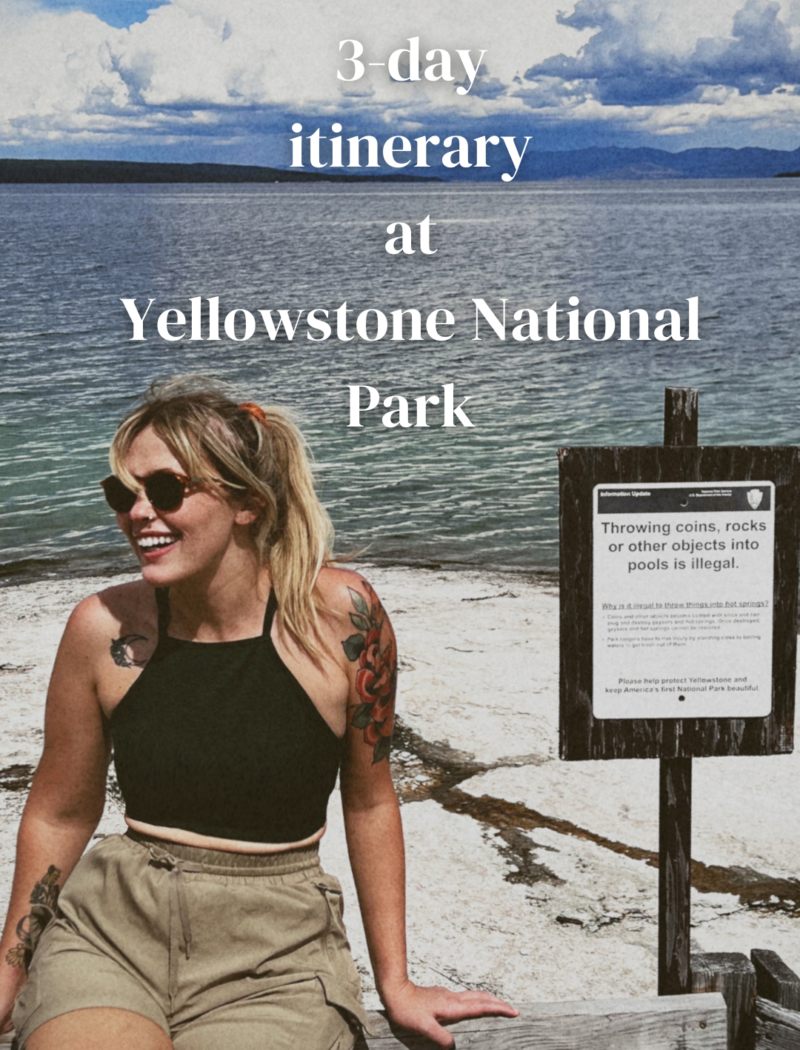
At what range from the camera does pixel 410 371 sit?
30.0m

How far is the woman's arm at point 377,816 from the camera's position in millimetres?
2369

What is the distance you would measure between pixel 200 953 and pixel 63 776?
42 centimetres

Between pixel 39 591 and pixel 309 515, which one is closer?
pixel 309 515

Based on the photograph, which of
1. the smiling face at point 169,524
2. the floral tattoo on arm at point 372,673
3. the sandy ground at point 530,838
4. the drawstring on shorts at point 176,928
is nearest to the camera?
the drawstring on shorts at point 176,928

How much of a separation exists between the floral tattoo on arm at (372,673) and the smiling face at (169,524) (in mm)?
302

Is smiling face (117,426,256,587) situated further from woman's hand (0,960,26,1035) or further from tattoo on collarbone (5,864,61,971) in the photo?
woman's hand (0,960,26,1035)

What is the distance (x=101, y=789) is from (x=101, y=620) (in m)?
0.33

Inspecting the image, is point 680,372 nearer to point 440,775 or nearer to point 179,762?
point 440,775

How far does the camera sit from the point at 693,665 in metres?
2.64

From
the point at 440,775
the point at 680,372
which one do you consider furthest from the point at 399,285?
the point at 440,775

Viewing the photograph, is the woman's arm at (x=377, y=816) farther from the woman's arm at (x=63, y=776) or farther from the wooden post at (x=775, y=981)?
the wooden post at (x=775, y=981)

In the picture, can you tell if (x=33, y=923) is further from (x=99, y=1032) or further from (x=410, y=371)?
(x=410, y=371)

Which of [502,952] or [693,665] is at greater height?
[693,665]

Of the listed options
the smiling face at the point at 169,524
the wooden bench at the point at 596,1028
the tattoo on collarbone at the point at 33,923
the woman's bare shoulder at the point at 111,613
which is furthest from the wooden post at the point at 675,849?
the tattoo on collarbone at the point at 33,923
